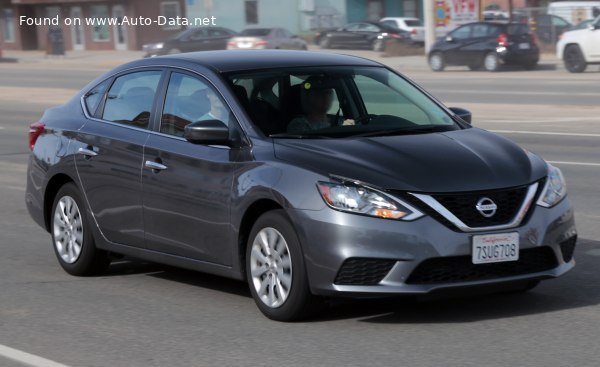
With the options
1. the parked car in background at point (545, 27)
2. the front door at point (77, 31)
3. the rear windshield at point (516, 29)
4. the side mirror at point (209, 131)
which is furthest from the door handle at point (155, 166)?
the front door at point (77, 31)

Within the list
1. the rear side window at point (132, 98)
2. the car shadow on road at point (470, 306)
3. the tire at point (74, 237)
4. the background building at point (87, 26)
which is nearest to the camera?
the car shadow on road at point (470, 306)

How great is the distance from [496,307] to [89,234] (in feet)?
9.68

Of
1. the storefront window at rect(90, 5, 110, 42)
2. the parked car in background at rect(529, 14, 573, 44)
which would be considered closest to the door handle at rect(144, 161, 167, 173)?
the parked car in background at rect(529, 14, 573, 44)

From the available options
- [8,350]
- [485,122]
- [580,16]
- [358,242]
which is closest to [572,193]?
[358,242]

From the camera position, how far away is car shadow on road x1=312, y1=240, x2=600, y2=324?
6.96 metres

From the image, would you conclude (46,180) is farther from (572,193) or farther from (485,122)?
(485,122)

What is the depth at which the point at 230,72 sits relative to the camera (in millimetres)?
7719

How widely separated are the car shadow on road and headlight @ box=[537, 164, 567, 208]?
63 centimetres

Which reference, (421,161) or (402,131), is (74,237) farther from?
(421,161)

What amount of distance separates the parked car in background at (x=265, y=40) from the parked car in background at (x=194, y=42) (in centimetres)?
102

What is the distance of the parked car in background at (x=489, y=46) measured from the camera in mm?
38125

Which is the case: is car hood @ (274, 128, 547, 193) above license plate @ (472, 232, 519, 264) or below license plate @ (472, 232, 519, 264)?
above

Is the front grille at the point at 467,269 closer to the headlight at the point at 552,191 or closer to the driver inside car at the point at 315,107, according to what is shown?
the headlight at the point at 552,191

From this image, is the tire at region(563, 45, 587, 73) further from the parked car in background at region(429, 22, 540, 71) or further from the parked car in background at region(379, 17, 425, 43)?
the parked car in background at region(379, 17, 425, 43)
